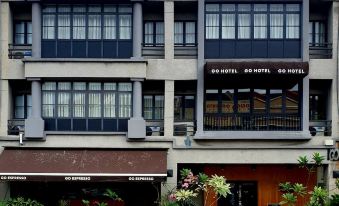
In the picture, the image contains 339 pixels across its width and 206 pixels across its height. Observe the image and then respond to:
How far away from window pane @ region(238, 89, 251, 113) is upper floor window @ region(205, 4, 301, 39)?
9.14ft

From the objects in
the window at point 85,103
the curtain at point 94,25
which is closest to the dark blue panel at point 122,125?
the window at point 85,103

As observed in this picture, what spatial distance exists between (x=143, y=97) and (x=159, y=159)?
3799 millimetres

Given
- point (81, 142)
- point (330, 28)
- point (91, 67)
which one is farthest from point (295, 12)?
point (81, 142)

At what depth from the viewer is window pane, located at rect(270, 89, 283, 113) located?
2544 cm

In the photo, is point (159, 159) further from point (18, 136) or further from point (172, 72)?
point (18, 136)

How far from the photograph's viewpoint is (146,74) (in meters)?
24.8

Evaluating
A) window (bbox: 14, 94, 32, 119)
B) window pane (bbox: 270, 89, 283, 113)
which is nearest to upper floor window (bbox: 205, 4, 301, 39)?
window pane (bbox: 270, 89, 283, 113)

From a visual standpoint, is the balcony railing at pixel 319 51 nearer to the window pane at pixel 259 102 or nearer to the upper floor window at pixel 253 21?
the upper floor window at pixel 253 21

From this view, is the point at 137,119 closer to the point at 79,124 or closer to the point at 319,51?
the point at 79,124

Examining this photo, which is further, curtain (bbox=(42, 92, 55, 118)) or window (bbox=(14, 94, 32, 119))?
window (bbox=(14, 94, 32, 119))

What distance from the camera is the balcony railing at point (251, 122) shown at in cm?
2508

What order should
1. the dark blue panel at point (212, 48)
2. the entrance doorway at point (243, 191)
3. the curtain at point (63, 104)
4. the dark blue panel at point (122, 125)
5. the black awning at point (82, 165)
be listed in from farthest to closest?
1. the entrance doorway at point (243, 191)
2. the curtain at point (63, 104)
3. the dark blue panel at point (122, 125)
4. the dark blue panel at point (212, 48)
5. the black awning at point (82, 165)

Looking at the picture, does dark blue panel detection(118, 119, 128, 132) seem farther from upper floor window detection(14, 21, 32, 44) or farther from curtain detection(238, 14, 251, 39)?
curtain detection(238, 14, 251, 39)

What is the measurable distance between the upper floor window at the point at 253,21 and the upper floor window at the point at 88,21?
4.19 m
